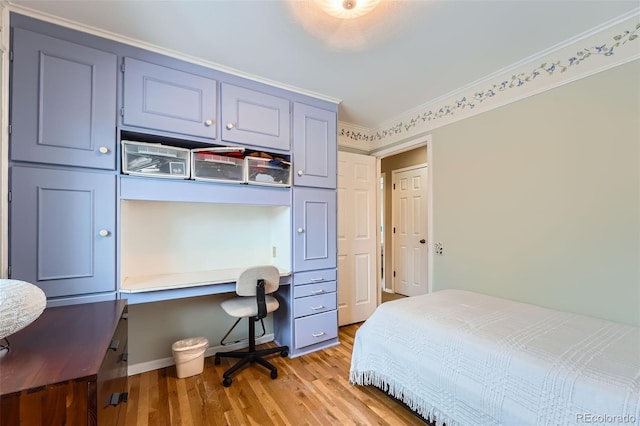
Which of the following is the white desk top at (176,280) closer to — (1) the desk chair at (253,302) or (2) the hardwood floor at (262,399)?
(1) the desk chair at (253,302)

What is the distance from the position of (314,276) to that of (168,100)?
1.84m

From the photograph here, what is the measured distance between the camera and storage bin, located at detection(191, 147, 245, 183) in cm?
204

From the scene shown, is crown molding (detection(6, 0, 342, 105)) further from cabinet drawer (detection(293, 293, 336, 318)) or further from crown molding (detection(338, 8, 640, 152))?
cabinet drawer (detection(293, 293, 336, 318))

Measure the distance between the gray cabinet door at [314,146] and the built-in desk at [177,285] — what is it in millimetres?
908

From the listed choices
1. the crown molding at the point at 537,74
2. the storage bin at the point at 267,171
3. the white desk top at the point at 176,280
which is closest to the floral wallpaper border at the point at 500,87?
the crown molding at the point at 537,74

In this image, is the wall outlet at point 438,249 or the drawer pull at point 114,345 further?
the wall outlet at point 438,249

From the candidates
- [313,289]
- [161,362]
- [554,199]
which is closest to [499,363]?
[554,199]

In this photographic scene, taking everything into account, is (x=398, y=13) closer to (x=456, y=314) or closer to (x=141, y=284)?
(x=456, y=314)

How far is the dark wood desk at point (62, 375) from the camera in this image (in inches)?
28.8

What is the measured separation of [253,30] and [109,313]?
183 cm

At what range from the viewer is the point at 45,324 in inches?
47.7

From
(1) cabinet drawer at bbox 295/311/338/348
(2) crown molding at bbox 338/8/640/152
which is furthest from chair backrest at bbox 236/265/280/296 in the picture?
(2) crown molding at bbox 338/8/640/152

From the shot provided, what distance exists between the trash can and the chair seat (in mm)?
387

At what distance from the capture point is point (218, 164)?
2.12 metres
